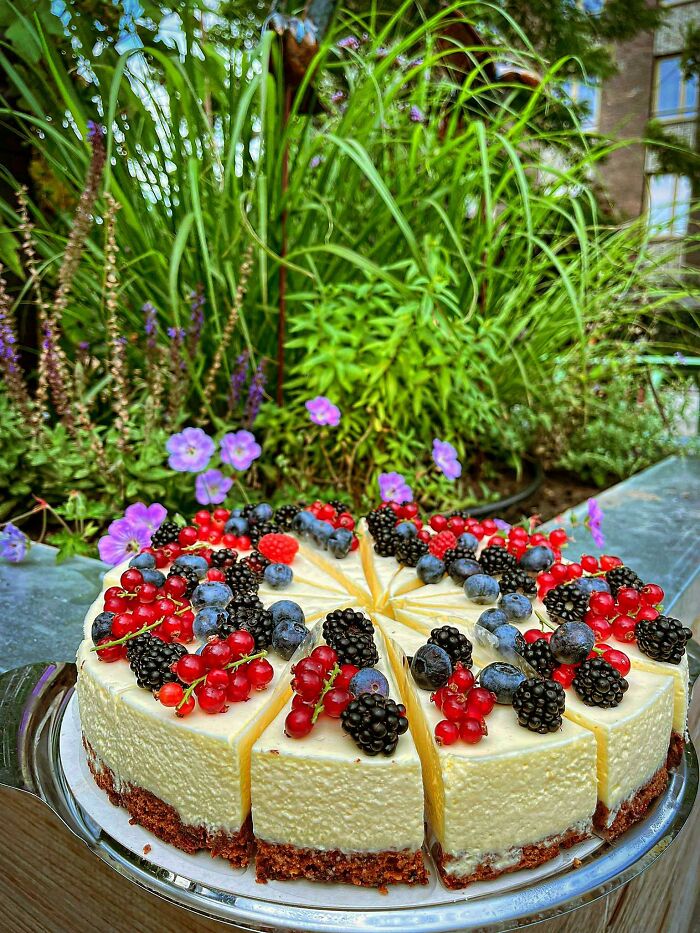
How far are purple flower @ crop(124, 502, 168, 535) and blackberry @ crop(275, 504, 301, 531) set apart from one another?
26 cm

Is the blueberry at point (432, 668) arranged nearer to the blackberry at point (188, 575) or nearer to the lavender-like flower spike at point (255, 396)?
the blackberry at point (188, 575)

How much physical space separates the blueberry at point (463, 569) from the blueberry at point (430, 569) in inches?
0.9

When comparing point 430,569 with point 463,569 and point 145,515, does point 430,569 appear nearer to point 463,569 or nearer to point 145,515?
point 463,569

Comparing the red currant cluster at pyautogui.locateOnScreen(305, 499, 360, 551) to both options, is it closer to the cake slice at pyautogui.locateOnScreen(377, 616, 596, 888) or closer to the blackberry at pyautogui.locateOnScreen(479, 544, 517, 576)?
the blackberry at pyautogui.locateOnScreen(479, 544, 517, 576)

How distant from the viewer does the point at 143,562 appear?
1.03 meters

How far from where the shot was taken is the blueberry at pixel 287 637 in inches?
32.7

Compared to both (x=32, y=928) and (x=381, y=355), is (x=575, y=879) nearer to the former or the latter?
(x=32, y=928)

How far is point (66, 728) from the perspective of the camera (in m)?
0.96

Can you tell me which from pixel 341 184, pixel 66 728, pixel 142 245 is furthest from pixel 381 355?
pixel 66 728

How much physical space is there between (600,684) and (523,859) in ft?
0.66

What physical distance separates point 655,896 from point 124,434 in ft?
4.65

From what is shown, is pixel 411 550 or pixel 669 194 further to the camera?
pixel 669 194

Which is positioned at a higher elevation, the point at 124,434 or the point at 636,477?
the point at 124,434

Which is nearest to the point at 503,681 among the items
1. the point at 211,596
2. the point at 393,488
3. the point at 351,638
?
the point at 351,638
